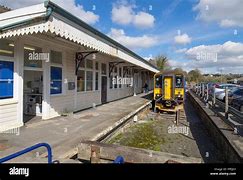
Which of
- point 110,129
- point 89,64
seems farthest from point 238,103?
point 89,64

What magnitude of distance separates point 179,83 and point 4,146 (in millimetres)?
10856

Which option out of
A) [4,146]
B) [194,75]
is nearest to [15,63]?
[4,146]

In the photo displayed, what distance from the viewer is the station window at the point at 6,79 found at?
6730 mm

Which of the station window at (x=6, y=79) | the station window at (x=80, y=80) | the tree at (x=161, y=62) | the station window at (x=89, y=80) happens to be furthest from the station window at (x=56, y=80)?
the tree at (x=161, y=62)

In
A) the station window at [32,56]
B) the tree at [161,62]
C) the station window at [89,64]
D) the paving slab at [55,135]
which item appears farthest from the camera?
the tree at [161,62]

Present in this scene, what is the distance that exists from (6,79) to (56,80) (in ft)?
8.80

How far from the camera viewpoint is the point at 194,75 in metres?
62.6

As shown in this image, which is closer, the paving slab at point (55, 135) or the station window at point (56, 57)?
the paving slab at point (55, 135)

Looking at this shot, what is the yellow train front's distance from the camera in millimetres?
13570

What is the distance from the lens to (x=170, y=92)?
1384cm

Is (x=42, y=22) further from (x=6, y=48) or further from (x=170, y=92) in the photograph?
(x=170, y=92)

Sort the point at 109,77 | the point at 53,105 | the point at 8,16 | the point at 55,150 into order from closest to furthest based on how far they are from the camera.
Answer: the point at 55,150
the point at 8,16
the point at 53,105
the point at 109,77

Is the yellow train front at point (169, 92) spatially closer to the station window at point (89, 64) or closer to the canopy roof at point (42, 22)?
the station window at point (89, 64)
